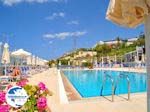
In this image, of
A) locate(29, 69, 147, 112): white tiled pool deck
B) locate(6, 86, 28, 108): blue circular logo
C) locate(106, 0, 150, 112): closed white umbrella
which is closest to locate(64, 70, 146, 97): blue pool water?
locate(29, 69, 147, 112): white tiled pool deck

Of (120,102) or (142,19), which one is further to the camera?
(120,102)

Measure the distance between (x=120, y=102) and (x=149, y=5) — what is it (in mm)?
4701

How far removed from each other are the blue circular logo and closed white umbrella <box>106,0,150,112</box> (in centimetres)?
164

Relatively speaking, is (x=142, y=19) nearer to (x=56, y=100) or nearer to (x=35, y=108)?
(x=35, y=108)

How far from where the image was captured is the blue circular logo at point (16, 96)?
3930 mm

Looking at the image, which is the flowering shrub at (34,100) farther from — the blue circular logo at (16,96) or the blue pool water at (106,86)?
the blue pool water at (106,86)

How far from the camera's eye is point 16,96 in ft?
13.1

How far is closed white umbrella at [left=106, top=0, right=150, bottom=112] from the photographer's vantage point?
2516 millimetres

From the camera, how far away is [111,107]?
644 centimetres

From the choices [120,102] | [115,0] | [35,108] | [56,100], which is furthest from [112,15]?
[56,100]

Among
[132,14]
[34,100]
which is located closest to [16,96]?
[34,100]

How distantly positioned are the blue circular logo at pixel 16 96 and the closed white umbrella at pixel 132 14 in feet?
5.37

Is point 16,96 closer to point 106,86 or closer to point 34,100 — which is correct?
point 34,100

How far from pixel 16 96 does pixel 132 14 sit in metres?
2.03
